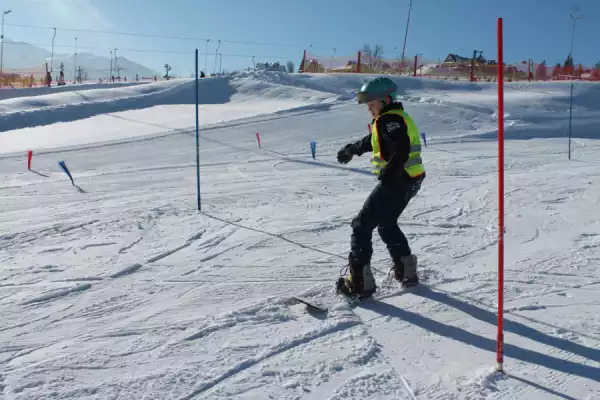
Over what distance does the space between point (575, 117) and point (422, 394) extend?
20592 mm

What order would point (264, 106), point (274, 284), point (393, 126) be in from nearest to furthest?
point (393, 126), point (274, 284), point (264, 106)

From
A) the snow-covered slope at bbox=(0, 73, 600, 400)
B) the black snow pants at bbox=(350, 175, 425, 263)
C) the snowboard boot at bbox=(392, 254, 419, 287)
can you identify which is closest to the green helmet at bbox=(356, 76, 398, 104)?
the black snow pants at bbox=(350, 175, 425, 263)

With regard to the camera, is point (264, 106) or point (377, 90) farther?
point (264, 106)

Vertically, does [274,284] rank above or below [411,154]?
below

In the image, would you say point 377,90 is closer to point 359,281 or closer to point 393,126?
point 393,126

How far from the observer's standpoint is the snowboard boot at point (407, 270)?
14.2ft

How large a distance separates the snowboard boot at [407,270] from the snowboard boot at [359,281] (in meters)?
0.36

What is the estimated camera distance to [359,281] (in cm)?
405

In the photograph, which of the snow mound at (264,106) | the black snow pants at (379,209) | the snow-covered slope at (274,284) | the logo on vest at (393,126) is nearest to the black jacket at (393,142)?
the logo on vest at (393,126)

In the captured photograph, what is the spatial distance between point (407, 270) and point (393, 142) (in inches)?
43.1

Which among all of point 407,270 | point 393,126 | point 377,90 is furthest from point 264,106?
point 393,126

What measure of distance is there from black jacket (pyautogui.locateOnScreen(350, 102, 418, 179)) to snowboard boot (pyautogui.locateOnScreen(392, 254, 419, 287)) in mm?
760

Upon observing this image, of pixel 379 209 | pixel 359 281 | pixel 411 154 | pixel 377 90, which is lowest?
pixel 359 281

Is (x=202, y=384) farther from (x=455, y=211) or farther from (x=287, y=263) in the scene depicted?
(x=455, y=211)
